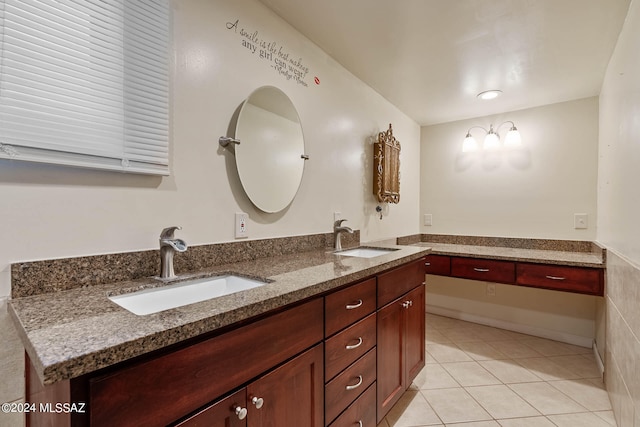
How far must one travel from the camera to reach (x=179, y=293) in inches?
41.9

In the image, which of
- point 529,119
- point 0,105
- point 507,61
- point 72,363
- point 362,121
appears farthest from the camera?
point 529,119

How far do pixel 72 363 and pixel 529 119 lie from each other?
11.6ft

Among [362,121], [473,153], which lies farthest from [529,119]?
[362,121]

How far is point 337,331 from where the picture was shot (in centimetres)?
118

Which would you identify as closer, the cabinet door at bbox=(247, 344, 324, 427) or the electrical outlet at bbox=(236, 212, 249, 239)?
the cabinet door at bbox=(247, 344, 324, 427)

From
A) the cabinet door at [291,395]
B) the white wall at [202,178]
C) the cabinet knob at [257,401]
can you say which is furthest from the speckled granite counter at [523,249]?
the cabinet knob at [257,401]

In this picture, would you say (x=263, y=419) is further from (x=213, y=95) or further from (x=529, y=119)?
(x=529, y=119)

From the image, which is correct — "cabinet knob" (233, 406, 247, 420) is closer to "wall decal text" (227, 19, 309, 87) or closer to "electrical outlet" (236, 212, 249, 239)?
"electrical outlet" (236, 212, 249, 239)

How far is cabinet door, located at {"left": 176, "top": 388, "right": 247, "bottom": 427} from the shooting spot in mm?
702

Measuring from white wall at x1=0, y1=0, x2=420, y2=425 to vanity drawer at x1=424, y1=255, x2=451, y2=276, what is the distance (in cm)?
82

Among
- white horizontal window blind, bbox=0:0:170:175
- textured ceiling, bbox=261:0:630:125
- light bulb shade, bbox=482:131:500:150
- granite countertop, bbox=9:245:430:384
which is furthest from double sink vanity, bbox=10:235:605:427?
light bulb shade, bbox=482:131:500:150

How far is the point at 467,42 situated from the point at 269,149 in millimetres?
1356

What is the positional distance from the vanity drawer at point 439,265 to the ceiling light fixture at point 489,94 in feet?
4.62

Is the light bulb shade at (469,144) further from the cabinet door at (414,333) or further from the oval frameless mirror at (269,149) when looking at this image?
the oval frameless mirror at (269,149)
